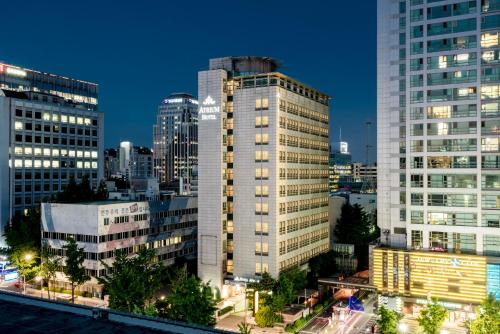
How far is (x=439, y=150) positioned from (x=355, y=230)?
161 feet

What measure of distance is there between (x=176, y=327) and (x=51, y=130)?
376 feet

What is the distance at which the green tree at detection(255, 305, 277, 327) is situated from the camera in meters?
72.3

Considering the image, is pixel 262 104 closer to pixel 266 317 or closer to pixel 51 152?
pixel 266 317

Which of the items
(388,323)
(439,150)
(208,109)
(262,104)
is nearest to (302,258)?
(262,104)

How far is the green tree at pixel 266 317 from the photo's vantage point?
72.3 metres

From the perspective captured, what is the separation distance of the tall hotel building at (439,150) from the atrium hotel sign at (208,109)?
1207 inches

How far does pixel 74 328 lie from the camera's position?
128 ft

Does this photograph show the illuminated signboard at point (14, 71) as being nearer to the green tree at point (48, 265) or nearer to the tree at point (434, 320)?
the green tree at point (48, 265)

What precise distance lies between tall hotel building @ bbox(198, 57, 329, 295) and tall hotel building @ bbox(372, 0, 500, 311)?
18.5 metres

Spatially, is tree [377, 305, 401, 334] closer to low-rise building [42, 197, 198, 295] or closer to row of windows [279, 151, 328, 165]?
row of windows [279, 151, 328, 165]

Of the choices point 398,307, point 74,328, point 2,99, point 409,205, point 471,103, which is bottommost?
point 398,307

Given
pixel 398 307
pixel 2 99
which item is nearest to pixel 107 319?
pixel 398 307

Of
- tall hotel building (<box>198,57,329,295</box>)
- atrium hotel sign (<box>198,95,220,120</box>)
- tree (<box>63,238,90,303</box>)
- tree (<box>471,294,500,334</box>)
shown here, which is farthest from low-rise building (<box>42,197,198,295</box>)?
tree (<box>471,294,500,334</box>)

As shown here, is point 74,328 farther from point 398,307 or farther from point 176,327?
point 398,307
